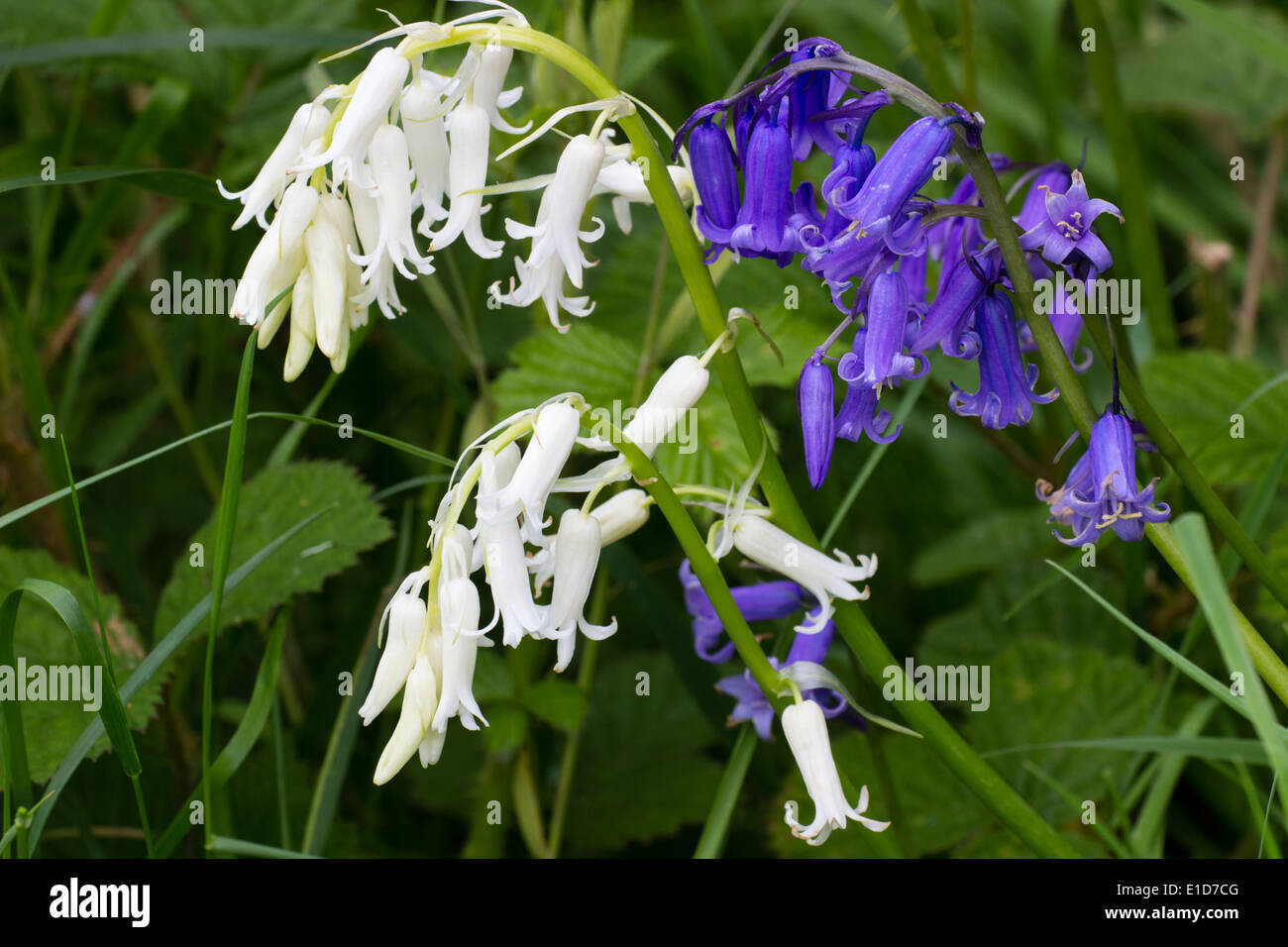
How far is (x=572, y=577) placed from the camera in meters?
1.13

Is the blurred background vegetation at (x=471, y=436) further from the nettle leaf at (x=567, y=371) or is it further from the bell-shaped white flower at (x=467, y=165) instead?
the bell-shaped white flower at (x=467, y=165)

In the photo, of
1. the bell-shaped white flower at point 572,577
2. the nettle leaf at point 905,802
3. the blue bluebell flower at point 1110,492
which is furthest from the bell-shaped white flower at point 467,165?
the nettle leaf at point 905,802

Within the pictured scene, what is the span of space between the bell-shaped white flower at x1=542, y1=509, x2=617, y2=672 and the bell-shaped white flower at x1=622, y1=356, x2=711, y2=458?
113mm

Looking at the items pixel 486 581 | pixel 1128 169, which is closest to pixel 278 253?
pixel 486 581

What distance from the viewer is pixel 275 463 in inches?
81.0

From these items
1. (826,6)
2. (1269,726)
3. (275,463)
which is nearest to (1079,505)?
(1269,726)

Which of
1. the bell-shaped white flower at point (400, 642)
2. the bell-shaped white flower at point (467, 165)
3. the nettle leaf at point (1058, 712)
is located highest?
the bell-shaped white flower at point (467, 165)

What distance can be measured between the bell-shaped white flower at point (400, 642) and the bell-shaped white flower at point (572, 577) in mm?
119

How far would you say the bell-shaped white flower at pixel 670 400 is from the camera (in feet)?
3.89

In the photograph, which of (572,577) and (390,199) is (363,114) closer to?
(390,199)

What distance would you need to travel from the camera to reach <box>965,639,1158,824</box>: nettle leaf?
2.03 m

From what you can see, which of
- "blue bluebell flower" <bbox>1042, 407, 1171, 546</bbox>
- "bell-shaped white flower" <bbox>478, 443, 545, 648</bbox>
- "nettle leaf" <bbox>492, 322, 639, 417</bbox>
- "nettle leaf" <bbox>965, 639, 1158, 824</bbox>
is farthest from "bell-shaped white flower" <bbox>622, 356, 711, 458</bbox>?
"nettle leaf" <bbox>965, 639, 1158, 824</bbox>

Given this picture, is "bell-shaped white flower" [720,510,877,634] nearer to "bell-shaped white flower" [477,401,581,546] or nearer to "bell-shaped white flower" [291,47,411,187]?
"bell-shaped white flower" [477,401,581,546]

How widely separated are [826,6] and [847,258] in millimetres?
2972
